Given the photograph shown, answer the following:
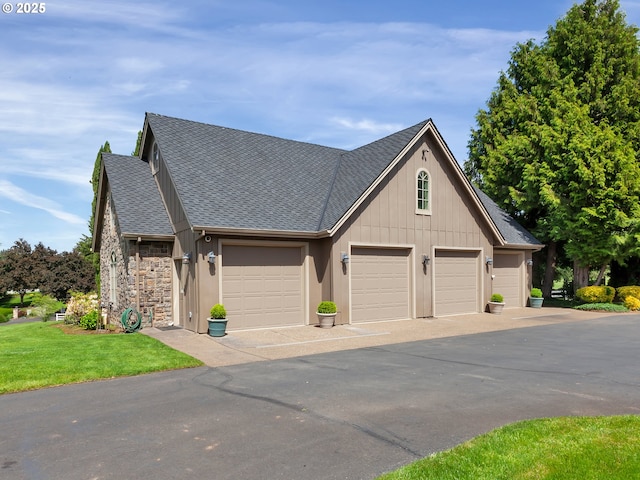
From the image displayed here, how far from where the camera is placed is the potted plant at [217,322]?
12531 millimetres

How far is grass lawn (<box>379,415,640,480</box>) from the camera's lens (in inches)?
161

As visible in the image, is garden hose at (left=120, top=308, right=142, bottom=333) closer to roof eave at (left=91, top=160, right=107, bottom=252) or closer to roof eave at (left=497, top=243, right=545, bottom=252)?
roof eave at (left=91, top=160, right=107, bottom=252)

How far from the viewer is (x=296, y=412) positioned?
6.10 meters

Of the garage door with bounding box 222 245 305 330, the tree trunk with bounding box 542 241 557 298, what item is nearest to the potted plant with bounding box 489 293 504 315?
the garage door with bounding box 222 245 305 330

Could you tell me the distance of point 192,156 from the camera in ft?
52.2

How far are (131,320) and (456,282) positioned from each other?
11953 mm

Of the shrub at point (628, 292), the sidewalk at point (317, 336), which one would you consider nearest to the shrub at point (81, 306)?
the sidewalk at point (317, 336)

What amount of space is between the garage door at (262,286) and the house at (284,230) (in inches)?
1.4

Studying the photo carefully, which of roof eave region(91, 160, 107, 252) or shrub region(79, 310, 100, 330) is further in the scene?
roof eave region(91, 160, 107, 252)

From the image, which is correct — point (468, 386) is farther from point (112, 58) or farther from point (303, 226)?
point (112, 58)

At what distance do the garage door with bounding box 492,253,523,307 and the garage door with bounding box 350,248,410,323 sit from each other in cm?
600

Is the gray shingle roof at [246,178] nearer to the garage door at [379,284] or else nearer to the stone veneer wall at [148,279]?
the stone veneer wall at [148,279]

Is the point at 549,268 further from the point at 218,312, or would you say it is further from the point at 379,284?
the point at 218,312

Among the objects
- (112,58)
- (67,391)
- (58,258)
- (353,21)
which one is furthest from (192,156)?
(58,258)
